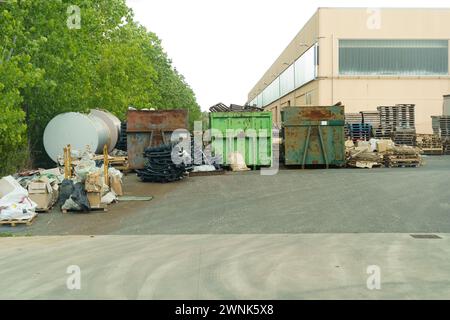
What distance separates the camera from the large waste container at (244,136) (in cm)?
2059

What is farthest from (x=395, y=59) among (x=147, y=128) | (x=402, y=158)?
(x=147, y=128)

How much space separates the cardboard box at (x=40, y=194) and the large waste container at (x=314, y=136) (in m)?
11.1

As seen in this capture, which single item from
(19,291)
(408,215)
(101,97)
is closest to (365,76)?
(101,97)

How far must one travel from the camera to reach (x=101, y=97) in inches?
1131

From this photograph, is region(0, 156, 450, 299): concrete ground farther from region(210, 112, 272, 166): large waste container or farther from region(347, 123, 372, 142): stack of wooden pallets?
region(347, 123, 372, 142): stack of wooden pallets

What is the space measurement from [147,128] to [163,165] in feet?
9.92

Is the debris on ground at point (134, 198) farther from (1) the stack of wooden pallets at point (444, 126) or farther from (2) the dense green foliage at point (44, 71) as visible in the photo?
(1) the stack of wooden pallets at point (444, 126)

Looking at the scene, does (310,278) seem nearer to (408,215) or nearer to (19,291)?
(19,291)

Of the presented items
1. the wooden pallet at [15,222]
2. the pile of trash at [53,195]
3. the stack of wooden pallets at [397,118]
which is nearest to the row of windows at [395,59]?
the stack of wooden pallets at [397,118]

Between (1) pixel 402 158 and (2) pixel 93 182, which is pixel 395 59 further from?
(2) pixel 93 182

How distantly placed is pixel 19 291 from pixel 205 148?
1541cm

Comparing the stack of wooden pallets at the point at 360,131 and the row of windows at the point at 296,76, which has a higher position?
the row of windows at the point at 296,76

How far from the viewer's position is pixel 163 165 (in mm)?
16922

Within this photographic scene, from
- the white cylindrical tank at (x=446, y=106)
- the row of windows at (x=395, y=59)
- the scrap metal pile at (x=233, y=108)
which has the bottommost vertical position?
the scrap metal pile at (x=233, y=108)
